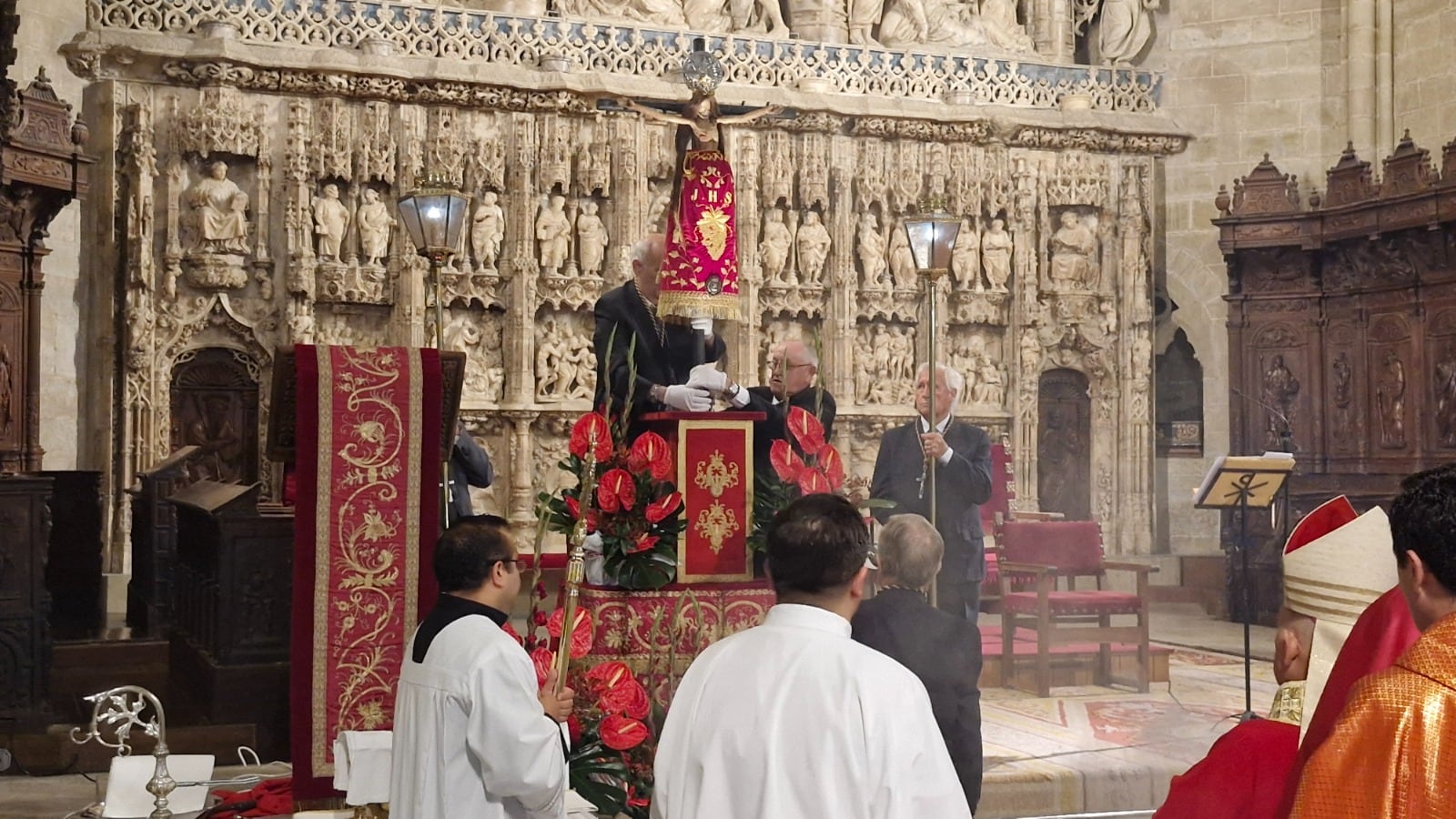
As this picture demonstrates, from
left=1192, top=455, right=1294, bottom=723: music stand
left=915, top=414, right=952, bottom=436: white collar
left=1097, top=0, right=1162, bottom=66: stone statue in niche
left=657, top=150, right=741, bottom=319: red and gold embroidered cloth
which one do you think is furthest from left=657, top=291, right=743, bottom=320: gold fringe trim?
left=1097, top=0, right=1162, bottom=66: stone statue in niche

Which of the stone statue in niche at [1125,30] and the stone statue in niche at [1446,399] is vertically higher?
the stone statue in niche at [1125,30]

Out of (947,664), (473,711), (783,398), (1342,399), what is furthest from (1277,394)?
(473,711)

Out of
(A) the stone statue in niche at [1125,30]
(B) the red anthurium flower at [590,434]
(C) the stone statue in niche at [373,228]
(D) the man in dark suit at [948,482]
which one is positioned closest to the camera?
(B) the red anthurium flower at [590,434]

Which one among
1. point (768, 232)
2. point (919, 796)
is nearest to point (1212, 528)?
point (768, 232)

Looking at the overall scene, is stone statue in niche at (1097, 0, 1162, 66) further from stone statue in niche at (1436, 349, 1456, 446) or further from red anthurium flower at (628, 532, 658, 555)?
red anthurium flower at (628, 532, 658, 555)

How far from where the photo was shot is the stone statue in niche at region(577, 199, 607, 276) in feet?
44.3

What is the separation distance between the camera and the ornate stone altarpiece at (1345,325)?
11.8 meters

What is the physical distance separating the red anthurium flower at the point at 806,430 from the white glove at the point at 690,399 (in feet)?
1.11

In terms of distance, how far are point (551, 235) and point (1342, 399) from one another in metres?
6.83

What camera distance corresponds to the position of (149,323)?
39.5ft

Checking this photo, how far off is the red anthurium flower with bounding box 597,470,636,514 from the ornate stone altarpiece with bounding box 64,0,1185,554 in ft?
24.4

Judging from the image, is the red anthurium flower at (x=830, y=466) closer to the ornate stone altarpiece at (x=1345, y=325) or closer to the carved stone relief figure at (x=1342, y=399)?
the ornate stone altarpiece at (x=1345, y=325)

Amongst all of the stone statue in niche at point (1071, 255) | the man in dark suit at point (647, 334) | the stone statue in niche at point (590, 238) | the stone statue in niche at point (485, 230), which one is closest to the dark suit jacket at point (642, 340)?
the man in dark suit at point (647, 334)

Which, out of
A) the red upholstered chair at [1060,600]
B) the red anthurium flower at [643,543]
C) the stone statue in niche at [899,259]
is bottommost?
the red upholstered chair at [1060,600]
